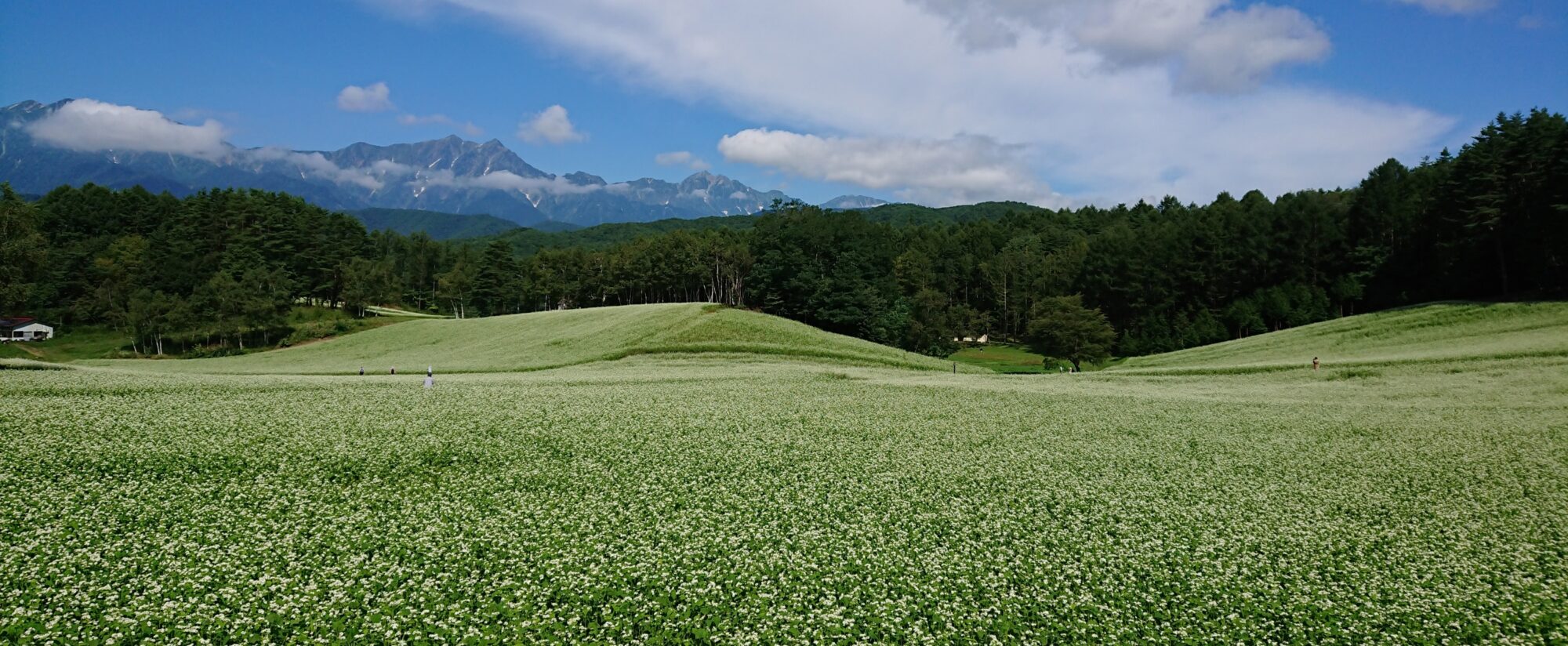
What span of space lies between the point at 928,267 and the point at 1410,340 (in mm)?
80336

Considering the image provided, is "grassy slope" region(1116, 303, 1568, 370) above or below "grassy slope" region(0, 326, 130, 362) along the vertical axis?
below

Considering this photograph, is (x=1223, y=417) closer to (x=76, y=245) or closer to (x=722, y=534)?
(x=722, y=534)

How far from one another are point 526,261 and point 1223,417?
141 metres

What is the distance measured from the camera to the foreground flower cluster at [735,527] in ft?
34.3

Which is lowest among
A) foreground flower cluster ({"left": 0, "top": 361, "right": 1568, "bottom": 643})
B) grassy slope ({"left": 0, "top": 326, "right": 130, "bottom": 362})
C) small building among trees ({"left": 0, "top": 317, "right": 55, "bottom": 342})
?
foreground flower cluster ({"left": 0, "top": 361, "right": 1568, "bottom": 643})

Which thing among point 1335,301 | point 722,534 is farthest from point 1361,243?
point 722,534

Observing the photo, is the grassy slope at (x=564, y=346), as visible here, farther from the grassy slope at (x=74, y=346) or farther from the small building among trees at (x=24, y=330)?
the small building among trees at (x=24, y=330)

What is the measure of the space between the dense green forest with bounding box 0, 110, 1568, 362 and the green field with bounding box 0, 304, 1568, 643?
45.1 meters

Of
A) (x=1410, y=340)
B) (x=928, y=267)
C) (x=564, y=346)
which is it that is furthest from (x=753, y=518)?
(x=928, y=267)

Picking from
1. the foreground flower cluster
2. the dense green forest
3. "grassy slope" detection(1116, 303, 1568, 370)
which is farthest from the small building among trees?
"grassy slope" detection(1116, 303, 1568, 370)

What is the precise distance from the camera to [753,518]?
15.0 meters

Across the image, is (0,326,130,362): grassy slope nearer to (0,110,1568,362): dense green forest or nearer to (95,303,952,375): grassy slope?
(0,110,1568,362): dense green forest

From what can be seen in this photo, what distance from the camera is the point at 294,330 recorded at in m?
86.3

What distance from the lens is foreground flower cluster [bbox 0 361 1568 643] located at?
10.4 m
